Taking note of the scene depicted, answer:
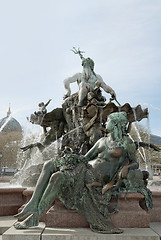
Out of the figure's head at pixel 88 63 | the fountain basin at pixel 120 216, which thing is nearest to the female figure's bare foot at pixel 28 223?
the fountain basin at pixel 120 216

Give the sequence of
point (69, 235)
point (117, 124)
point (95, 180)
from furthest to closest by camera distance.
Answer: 1. point (117, 124)
2. point (95, 180)
3. point (69, 235)

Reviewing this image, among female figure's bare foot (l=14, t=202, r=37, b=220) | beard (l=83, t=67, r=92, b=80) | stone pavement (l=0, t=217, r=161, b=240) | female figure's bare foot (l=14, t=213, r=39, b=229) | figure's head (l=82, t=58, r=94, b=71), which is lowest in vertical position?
stone pavement (l=0, t=217, r=161, b=240)

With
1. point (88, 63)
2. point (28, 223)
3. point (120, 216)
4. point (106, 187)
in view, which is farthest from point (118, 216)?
point (88, 63)

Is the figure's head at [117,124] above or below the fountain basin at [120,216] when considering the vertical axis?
above

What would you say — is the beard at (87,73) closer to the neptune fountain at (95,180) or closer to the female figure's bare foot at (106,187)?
the neptune fountain at (95,180)

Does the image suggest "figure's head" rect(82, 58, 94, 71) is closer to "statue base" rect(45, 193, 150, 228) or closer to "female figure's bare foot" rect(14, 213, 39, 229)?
"statue base" rect(45, 193, 150, 228)

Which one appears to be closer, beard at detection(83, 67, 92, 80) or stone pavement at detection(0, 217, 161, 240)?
stone pavement at detection(0, 217, 161, 240)

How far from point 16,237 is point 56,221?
66 centimetres

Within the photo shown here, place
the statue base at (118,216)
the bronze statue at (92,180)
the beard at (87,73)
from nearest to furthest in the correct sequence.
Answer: the bronze statue at (92,180) → the statue base at (118,216) → the beard at (87,73)

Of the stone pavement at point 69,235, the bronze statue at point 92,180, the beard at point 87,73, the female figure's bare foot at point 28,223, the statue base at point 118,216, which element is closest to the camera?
the stone pavement at point 69,235

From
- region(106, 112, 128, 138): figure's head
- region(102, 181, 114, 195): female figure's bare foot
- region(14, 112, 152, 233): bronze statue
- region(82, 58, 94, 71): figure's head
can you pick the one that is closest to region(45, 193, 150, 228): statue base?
region(14, 112, 152, 233): bronze statue

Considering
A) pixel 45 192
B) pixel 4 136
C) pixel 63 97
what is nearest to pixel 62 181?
pixel 45 192

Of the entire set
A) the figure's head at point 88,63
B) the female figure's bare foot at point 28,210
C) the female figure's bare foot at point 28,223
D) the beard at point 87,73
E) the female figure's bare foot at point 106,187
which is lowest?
the female figure's bare foot at point 28,223

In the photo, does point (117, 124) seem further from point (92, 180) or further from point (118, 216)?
point (118, 216)
